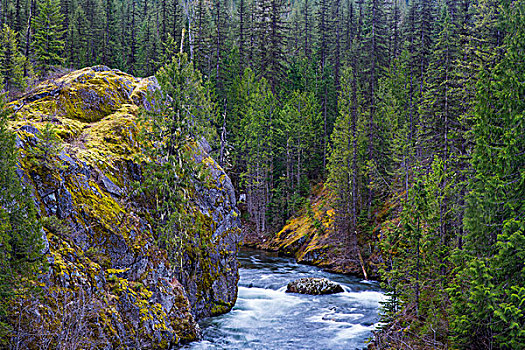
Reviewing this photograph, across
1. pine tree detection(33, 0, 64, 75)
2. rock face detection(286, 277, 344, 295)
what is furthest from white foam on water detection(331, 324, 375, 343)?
pine tree detection(33, 0, 64, 75)

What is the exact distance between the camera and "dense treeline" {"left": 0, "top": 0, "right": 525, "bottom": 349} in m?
9.67

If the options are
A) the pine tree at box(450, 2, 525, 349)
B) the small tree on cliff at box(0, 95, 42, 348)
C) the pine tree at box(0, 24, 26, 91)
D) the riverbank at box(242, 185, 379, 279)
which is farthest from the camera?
the pine tree at box(0, 24, 26, 91)

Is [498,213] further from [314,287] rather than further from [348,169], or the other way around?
[348,169]

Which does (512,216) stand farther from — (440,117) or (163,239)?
(440,117)

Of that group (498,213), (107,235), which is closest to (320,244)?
(107,235)

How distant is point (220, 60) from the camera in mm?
50562

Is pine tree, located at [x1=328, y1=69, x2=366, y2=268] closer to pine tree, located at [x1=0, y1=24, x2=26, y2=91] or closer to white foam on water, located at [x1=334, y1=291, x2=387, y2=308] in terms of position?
white foam on water, located at [x1=334, y1=291, x2=387, y2=308]

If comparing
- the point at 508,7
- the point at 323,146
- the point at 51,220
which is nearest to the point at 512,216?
the point at 508,7

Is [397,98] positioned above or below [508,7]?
above

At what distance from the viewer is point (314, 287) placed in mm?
22500

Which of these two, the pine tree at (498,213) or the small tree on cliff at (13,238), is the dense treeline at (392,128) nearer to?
the pine tree at (498,213)

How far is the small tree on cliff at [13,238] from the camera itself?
26.1 feet

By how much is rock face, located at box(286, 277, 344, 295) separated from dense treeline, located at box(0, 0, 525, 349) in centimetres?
433

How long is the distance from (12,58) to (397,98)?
116 ft
